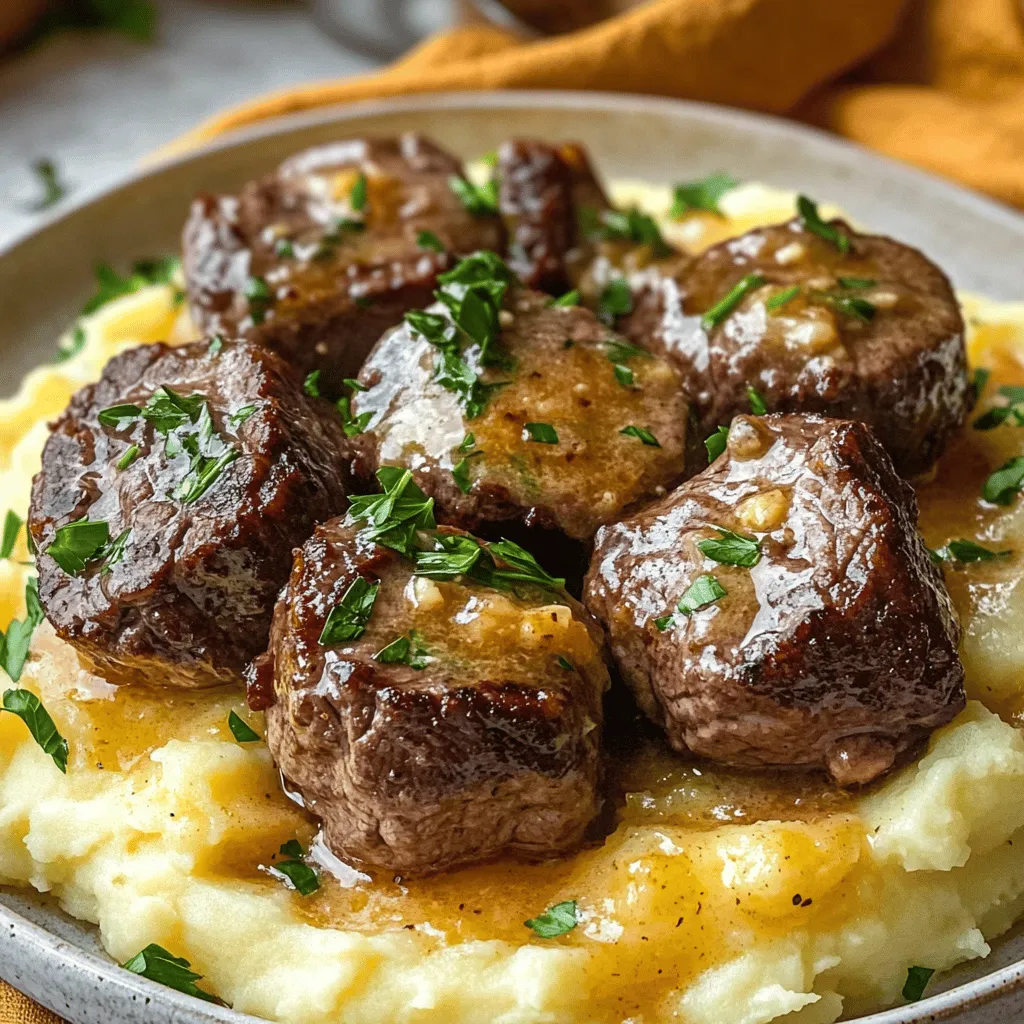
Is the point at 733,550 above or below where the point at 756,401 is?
above

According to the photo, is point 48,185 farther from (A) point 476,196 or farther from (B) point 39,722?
(B) point 39,722

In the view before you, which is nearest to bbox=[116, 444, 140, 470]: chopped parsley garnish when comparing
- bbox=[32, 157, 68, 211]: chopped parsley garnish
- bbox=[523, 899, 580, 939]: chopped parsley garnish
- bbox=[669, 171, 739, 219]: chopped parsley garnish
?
bbox=[523, 899, 580, 939]: chopped parsley garnish

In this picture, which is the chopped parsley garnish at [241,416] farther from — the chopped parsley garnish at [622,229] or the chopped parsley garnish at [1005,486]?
the chopped parsley garnish at [1005,486]

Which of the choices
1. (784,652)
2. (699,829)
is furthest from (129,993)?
(784,652)

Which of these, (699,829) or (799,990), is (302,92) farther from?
(799,990)

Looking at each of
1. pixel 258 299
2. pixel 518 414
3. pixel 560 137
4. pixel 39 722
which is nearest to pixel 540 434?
pixel 518 414

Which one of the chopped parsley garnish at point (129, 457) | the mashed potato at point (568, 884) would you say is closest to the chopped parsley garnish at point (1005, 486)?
the mashed potato at point (568, 884)
